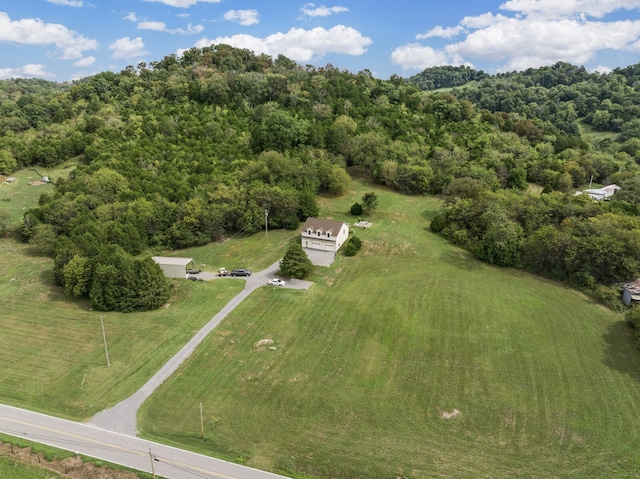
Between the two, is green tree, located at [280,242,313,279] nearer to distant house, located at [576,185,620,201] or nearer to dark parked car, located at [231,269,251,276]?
dark parked car, located at [231,269,251,276]

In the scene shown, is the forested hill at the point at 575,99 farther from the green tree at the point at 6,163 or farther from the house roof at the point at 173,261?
the green tree at the point at 6,163

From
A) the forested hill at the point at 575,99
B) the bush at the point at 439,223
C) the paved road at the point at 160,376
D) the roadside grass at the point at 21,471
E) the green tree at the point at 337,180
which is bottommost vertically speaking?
the roadside grass at the point at 21,471

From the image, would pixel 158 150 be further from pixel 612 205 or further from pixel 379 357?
pixel 612 205

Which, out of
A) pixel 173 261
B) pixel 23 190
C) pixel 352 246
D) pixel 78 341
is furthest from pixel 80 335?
pixel 23 190

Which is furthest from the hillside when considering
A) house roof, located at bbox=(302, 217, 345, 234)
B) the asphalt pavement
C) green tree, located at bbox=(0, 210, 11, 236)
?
house roof, located at bbox=(302, 217, 345, 234)

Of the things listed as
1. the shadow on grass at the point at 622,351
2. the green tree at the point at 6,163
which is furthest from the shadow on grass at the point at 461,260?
the green tree at the point at 6,163

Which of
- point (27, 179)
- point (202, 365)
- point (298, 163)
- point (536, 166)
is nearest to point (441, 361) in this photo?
point (202, 365)
